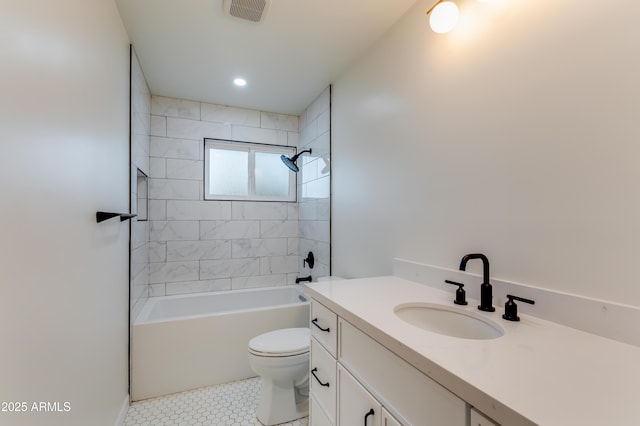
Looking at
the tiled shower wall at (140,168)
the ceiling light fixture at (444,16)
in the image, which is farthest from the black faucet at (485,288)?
the tiled shower wall at (140,168)

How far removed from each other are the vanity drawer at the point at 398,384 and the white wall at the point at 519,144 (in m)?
0.60

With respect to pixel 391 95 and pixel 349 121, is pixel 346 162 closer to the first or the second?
pixel 349 121

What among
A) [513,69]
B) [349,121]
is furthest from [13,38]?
[349,121]

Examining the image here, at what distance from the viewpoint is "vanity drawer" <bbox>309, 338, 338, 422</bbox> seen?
1.21m

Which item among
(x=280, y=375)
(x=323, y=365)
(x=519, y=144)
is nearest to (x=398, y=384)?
(x=323, y=365)

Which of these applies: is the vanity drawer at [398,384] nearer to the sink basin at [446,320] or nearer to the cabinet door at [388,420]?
the cabinet door at [388,420]

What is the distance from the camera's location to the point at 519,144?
1.08 m

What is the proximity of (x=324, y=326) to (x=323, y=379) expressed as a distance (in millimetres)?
249

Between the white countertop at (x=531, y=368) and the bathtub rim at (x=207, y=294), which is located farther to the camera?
the bathtub rim at (x=207, y=294)

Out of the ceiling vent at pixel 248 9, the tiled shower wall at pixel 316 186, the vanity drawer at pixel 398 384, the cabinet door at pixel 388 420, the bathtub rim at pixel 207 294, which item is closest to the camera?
the vanity drawer at pixel 398 384

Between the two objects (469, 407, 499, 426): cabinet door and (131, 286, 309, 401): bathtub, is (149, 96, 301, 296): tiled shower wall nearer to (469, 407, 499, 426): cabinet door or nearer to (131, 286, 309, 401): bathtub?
(131, 286, 309, 401): bathtub

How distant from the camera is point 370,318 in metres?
0.99

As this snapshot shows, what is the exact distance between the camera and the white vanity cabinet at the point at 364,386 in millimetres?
709

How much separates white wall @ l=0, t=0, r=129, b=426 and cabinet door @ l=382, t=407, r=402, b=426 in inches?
39.8
